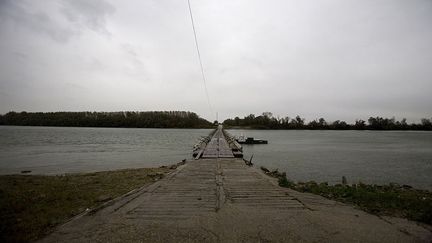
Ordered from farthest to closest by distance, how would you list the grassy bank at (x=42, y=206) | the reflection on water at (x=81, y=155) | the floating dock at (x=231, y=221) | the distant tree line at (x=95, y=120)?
the distant tree line at (x=95, y=120), the reflection on water at (x=81, y=155), the grassy bank at (x=42, y=206), the floating dock at (x=231, y=221)

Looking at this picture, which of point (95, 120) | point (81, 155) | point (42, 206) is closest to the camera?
point (42, 206)

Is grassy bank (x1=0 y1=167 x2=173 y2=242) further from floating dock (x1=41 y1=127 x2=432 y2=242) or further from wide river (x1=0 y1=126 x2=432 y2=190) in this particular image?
wide river (x1=0 y1=126 x2=432 y2=190)

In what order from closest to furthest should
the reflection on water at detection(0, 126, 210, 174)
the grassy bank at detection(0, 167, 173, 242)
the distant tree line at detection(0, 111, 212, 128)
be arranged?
the grassy bank at detection(0, 167, 173, 242) → the reflection on water at detection(0, 126, 210, 174) → the distant tree line at detection(0, 111, 212, 128)

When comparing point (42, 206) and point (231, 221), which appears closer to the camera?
point (231, 221)

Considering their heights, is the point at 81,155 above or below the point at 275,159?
above

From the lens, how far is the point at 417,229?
5.69 m

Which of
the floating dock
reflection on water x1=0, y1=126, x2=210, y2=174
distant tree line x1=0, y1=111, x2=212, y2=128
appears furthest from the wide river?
distant tree line x1=0, y1=111, x2=212, y2=128


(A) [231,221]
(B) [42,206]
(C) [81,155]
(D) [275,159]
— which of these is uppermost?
(A) [231,221]

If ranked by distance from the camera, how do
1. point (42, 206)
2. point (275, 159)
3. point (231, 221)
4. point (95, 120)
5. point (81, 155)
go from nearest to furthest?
point (231, 221)
point (42, 206)
point (275, 159)
point (81, 155)
point (95, 120)

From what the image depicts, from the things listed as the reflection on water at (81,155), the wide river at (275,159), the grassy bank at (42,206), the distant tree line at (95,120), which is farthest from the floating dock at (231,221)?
the distant tree line at (95,120)

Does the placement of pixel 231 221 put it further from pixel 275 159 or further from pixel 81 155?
pixel 81 155

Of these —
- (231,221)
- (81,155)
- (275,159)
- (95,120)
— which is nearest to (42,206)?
(231,221)

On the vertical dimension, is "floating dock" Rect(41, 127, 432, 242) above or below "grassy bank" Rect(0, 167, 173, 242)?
above

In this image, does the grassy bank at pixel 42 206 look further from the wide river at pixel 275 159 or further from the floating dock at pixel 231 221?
the wide river at pixel 275 159
